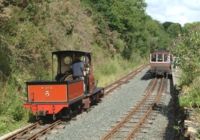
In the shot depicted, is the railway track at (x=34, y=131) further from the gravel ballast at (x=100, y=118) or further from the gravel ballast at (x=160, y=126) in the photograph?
the gravel ballast at (x=160, y=126)

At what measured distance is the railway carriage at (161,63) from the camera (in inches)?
1594

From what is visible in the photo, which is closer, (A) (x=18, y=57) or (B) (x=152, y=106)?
(B) (x=152, y=106)

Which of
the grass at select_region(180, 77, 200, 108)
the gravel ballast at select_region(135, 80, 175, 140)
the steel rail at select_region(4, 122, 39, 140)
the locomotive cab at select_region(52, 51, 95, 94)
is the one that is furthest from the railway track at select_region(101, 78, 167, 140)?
the steel rail at select_region(4, 122, 39, 140)

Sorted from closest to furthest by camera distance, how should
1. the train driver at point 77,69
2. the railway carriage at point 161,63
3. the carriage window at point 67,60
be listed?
the train driver at point 77,69
the carriage window at point 67,60
the railway carriage at point 161,63

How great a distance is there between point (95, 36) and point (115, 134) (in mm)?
32907

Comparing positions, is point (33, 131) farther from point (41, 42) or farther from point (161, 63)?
point (161, 63)

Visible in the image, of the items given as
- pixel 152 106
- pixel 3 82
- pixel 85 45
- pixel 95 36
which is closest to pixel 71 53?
pixel 3 82

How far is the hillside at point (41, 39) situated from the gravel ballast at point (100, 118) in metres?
2.03

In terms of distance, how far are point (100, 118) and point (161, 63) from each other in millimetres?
23063

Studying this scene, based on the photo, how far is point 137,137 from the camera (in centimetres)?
1477

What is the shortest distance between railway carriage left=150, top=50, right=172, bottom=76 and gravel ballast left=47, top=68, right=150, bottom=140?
12604 millimetres

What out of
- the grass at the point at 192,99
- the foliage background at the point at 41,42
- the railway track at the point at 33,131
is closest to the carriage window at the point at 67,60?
the foliage background at the point at 41,42

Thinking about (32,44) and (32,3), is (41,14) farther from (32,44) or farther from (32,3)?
(32,44)

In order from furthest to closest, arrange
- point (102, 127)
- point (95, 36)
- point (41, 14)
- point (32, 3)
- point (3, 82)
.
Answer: point (95, 36)
point (41, 14)
point (32, 3)
point (3, 82)
point (102, 127)
